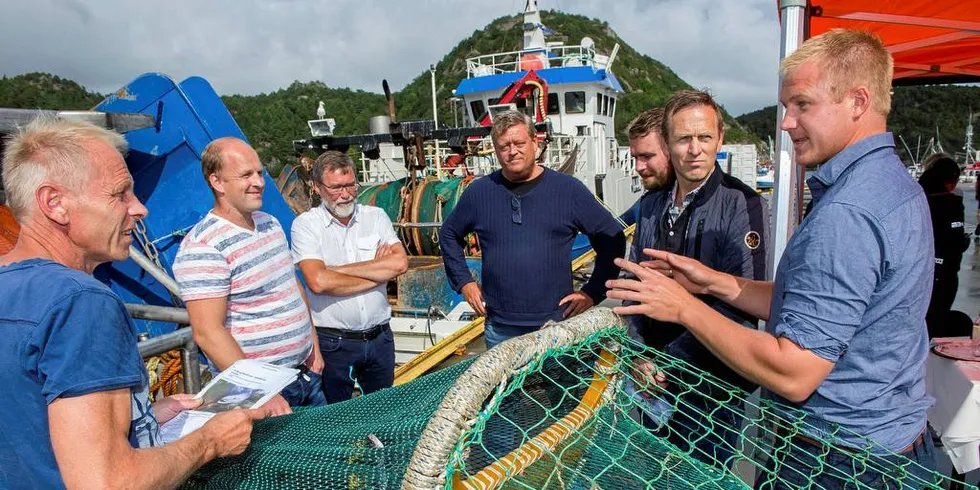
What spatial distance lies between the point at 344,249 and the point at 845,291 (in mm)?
2671

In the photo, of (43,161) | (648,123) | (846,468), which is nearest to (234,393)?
(43,161)

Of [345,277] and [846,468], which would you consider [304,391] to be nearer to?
[345,277]

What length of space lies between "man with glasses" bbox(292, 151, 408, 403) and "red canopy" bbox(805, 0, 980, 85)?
9.21 ft

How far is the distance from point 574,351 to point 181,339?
1816 millimetres

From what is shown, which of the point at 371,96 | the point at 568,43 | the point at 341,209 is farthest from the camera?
the point at 568,43

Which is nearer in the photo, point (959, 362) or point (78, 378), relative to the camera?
point (78, 378)

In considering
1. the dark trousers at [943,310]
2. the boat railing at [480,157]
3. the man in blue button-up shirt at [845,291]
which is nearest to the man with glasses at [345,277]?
the man in blue button-up shirt at [845,291]

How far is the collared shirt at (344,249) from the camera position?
3.11 meters

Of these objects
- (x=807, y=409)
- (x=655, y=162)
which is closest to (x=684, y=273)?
(x=807, y=409)

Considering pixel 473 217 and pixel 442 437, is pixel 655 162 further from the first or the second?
pixel 442 437

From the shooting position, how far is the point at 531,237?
287 centimetres

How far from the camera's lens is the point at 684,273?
1.88 metres

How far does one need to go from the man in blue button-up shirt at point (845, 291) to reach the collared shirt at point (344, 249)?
77.2 inches

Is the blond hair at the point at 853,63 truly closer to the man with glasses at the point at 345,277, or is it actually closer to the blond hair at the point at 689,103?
the blond hair at the point at 689,103
